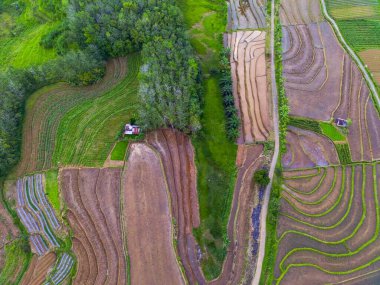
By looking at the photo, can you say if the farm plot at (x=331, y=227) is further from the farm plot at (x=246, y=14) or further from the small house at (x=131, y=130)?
the farm plot at (x=246, y=14)

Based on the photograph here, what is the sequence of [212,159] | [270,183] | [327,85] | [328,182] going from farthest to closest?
1. [327,85]
2. [212,159]
3. [328,182]
4. [270,183]

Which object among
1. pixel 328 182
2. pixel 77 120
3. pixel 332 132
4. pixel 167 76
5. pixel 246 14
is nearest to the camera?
pixel 328 182

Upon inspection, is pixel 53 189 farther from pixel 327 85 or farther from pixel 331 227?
pixel 327 85

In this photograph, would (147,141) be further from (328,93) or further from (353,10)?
(353,10)

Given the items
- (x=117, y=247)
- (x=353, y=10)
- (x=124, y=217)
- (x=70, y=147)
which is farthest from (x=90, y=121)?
(x=353, y=10)

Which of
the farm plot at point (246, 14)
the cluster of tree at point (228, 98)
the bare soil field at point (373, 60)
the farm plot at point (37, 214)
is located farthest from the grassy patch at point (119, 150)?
the bare soil field at point (373, 60)

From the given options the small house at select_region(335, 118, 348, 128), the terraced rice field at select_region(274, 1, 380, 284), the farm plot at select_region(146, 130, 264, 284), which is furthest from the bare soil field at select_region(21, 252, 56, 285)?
the small house at select_region(335, 118, 348, 128)

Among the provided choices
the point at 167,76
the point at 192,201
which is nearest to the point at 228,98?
the point at 167,76
